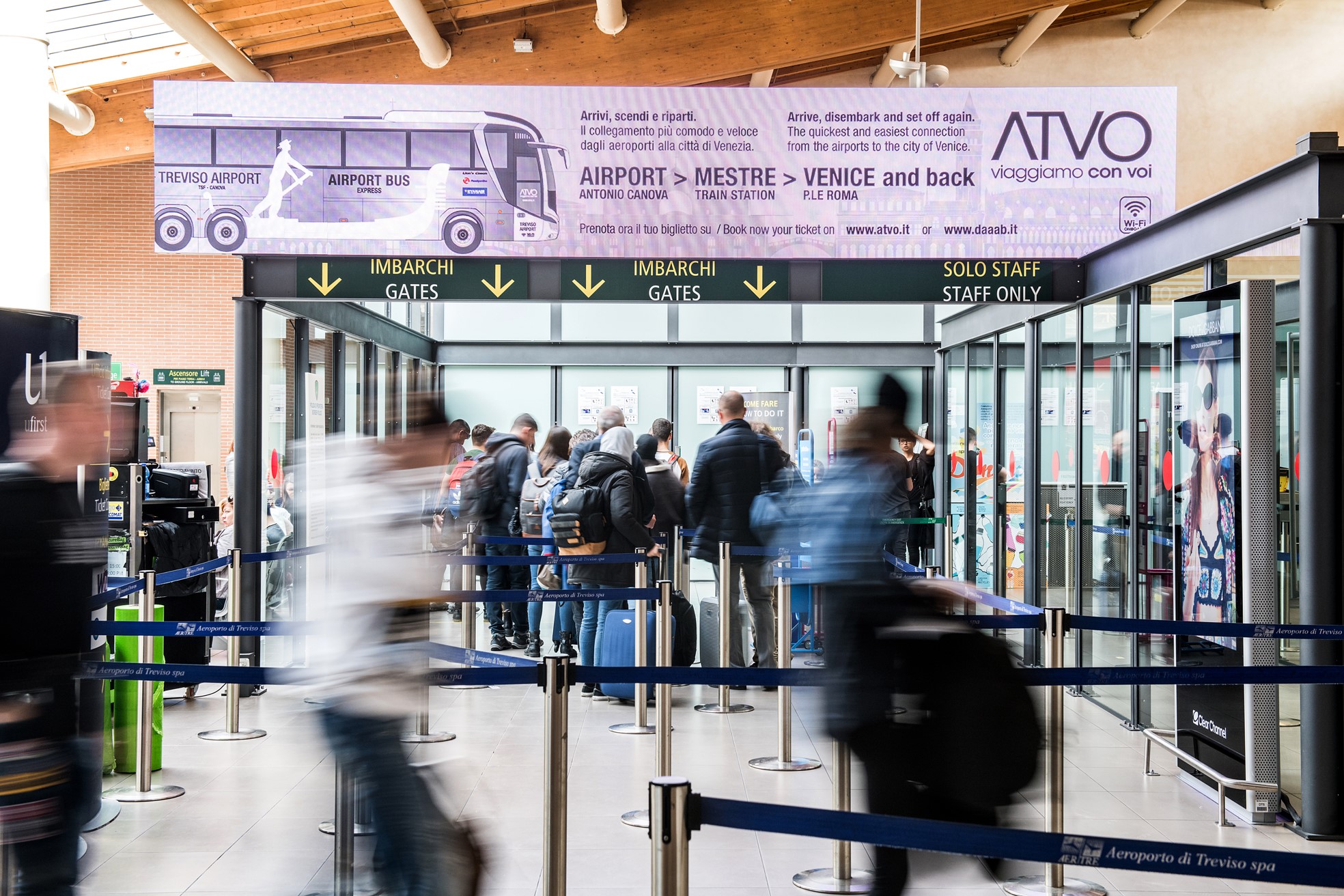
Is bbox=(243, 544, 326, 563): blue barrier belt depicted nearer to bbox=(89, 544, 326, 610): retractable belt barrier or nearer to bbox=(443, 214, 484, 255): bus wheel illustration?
bbox=(89, 544, 326, 610): retractable belt barrier

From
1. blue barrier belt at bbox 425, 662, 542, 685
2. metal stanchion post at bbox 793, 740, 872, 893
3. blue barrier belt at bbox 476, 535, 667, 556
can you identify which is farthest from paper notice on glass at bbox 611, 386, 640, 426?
blue barrier belt at bbox 425, 662, 542, 685

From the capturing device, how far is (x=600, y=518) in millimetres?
7719

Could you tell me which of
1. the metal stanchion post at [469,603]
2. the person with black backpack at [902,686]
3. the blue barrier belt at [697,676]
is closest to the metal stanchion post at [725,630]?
the metal stanchion post at [469,603]

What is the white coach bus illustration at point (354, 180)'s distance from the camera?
23.3ft

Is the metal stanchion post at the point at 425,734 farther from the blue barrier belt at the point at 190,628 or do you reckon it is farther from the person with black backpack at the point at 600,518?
the blue barrier belt at the point at 190,628

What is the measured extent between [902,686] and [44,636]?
239cm

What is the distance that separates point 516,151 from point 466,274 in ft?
2.74

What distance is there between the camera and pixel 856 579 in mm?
3205

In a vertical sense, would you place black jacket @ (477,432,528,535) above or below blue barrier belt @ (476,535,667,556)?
above

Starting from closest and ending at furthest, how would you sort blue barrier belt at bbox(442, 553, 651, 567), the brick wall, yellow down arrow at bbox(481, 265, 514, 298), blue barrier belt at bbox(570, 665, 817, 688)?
1. blue barrier belt at bbox(570, 665, 817, 688)
2. blue barrier belt at bbox(442, 553, 651, 567)
3. yellow down arrow at bbox(481, 265, 514, 298)
4. the brick wall

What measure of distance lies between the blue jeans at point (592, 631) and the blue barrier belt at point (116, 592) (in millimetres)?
2805

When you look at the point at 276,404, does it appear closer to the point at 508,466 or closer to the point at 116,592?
the point at 508,466

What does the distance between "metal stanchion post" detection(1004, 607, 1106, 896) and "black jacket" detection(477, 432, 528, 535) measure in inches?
222

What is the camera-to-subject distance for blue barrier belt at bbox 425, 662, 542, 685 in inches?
134
